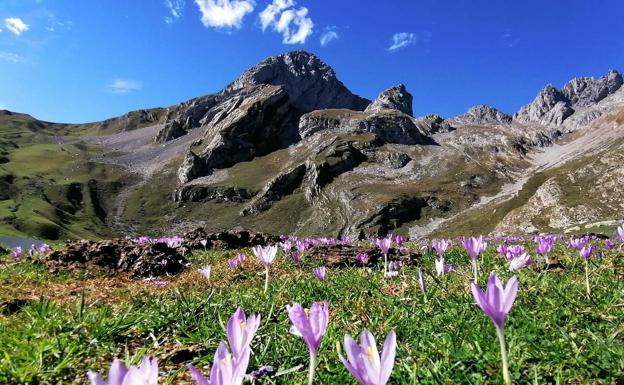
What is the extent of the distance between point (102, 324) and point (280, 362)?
5.42ft

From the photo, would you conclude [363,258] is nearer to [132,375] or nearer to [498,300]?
[498,300]

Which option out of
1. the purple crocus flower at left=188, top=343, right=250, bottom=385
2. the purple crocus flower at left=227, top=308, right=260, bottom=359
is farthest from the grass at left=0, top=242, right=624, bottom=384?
→ the purple crocus flower at left=188, top=343, right=250, bottom=385

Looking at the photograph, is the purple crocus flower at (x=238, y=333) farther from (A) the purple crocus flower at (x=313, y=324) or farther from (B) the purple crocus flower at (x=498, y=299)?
(B) the purple crocus flower at (x=498, y=299)

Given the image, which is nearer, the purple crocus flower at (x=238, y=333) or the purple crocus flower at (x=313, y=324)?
the purple crocus flower at (x=238, y=333)

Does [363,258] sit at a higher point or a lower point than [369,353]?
higher

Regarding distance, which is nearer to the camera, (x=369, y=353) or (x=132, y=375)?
(x=132, y=375)

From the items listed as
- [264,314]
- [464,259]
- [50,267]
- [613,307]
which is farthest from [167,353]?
[464,259]

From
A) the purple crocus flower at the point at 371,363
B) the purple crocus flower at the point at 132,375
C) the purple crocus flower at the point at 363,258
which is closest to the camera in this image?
the purple crocus flower at the point at 132,375

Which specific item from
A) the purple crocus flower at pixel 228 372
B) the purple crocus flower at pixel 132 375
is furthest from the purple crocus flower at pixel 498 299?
the purple crocus flower at pixel 132 375

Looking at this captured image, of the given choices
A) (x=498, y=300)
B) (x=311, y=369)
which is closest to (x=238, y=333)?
(x=311, y=369)

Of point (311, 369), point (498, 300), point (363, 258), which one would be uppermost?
point (363, 258)

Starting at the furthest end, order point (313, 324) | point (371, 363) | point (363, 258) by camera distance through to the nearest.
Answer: point (363, 258), point (313, 324), point (371, 363)

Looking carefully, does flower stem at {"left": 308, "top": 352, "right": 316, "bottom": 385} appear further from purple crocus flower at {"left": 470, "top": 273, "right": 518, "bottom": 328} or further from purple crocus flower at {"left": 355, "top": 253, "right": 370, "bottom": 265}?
purple crocus flower at {"left": 355, "top": 253, "right": 370, "bottom": 265}

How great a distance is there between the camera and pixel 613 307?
4.03m
